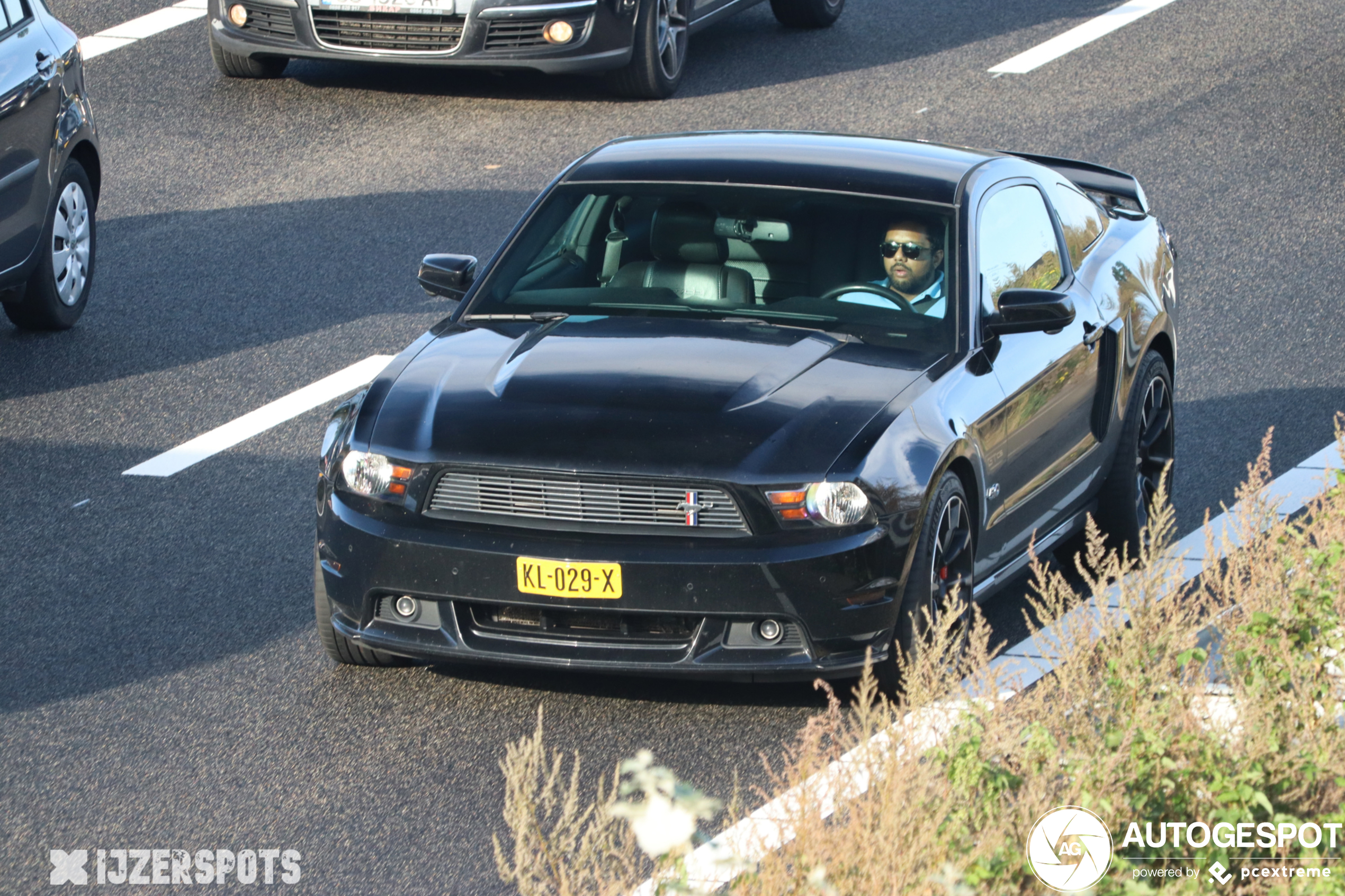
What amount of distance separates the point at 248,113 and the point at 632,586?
396 inches

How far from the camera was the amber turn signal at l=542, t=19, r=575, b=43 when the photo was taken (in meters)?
15.3

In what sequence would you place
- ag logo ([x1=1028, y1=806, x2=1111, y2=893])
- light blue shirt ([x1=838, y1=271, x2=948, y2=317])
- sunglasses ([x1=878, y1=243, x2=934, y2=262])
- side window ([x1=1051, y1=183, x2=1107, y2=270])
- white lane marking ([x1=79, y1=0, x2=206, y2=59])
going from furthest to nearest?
white lane marking ([x1=79, y1=0, x2=206, y2=59])
side window ([x1=1051, y1=183, x2=1107, y2=270])
sunglasses ([x1=878, y1=243, x2=934, y2=262])
light blue shirt ([x1=838, y1=271, x2=948, y2=317])
ag logo ([x1=1028, y1=806, x2=1111, y2=893])

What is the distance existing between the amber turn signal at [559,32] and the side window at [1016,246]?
7.53m

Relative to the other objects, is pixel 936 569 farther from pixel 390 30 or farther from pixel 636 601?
pixel 390 30

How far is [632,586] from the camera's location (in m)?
6.25

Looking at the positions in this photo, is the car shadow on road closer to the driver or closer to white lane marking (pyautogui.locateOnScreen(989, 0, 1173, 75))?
white lane marking (pyautogui.locateOnScreen(989, 0, 1173, 75))

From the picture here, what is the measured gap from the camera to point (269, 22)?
15336 millimetres

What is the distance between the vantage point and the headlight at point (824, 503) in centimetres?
622

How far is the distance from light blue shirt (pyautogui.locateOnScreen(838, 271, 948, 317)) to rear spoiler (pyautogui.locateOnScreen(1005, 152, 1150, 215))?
88.8 inches

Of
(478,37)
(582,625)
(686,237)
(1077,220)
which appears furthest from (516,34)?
(582,625)

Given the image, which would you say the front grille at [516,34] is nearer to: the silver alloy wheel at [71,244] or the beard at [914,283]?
the silver alloy wheel at [71,244]

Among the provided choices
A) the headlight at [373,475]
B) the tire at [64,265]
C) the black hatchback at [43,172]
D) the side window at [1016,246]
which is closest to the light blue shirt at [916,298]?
the side window at [1016,246]

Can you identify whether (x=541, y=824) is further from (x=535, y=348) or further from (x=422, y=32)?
(x=422, y=32)

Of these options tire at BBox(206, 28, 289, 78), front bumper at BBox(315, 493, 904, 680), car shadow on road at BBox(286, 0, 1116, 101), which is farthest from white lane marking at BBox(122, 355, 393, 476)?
car shadow on road at BBox(286, 0, 1116, 101)
